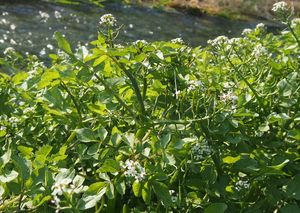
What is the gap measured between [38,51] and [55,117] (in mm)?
7190

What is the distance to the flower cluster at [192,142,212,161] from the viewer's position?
139cm

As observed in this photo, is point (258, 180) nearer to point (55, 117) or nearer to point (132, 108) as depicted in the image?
point (132, 108)

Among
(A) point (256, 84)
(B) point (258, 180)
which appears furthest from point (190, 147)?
(A) point (256, 84)

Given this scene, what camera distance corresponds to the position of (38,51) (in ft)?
27.9

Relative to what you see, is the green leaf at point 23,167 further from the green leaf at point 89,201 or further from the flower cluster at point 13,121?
the flower cluster at point 13,121

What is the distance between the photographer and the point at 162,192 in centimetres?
128

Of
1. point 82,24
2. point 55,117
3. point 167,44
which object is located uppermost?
point 167,44

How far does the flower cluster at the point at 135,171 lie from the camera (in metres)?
1.25

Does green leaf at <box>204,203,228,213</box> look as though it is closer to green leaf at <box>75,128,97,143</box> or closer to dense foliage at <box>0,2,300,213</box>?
dense foliage at <box>0,2,300,213</box>

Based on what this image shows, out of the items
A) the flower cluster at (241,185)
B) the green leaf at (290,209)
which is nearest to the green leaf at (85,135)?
the flower cluster at (241,185)

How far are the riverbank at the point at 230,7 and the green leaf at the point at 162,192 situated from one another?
1406cm

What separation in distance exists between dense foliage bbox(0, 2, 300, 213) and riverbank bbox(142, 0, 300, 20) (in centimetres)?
1360

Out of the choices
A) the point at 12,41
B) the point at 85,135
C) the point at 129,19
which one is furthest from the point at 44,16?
the point at 85,135

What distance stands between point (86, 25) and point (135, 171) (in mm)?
10048
